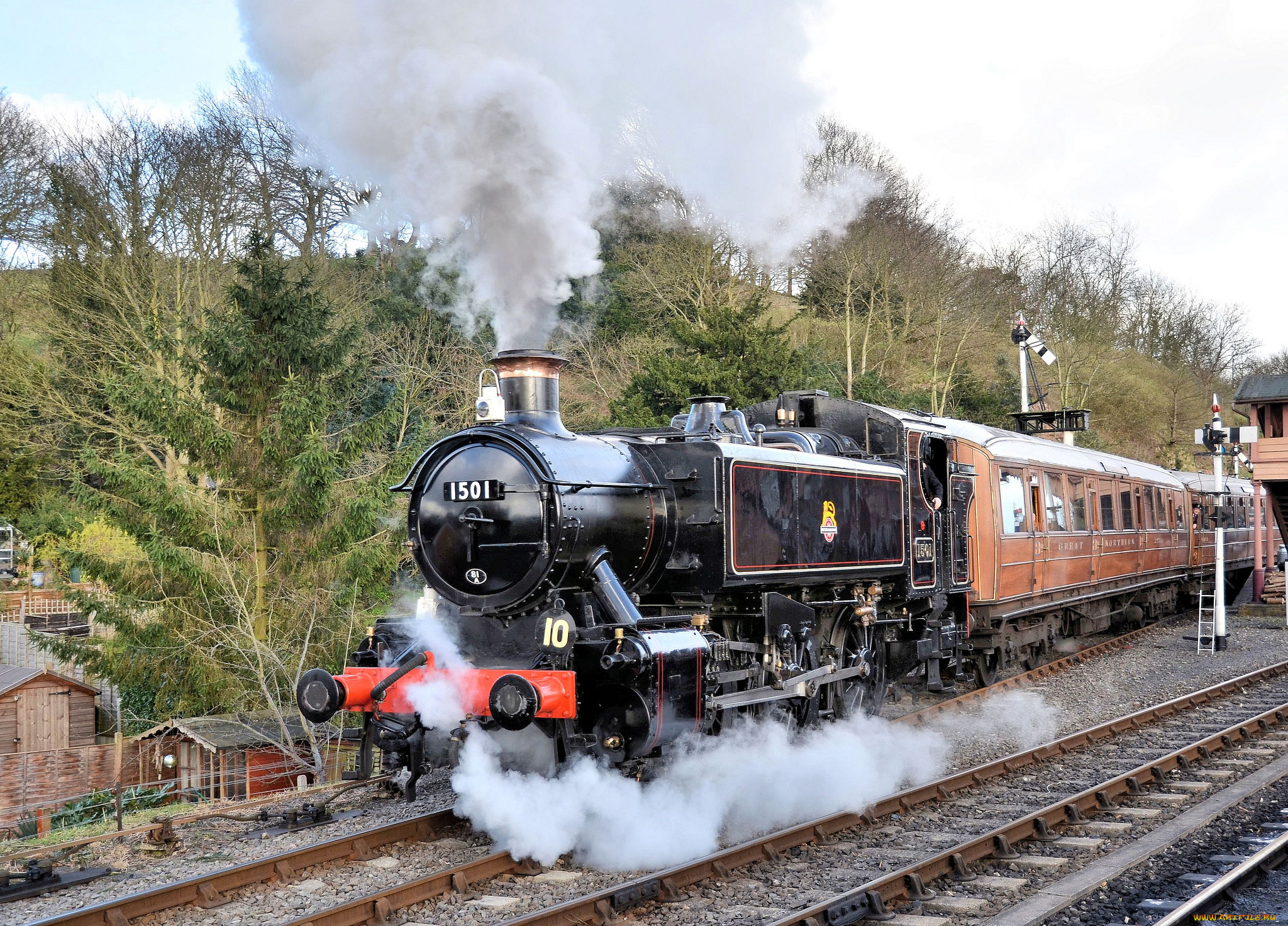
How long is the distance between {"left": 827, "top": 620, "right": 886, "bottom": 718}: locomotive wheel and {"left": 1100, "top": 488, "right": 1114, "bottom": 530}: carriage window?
7.82 meters

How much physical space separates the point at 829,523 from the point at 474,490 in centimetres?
294

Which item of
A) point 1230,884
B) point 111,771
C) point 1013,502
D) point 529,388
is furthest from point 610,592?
point 111,771

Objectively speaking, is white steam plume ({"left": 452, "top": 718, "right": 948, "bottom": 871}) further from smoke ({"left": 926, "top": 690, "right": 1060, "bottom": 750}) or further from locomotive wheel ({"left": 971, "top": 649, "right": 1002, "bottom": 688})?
locomotive wheel ({"left": 971, "top": 649, "right": 1002, "bottom": 688})

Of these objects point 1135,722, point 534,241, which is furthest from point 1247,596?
point 534,241

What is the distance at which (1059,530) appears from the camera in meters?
14.5

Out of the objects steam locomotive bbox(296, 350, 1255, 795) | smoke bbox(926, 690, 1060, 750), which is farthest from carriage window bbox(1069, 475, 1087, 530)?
steam locomotive bbox(296, 350, 1255, 795)

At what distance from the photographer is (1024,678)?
43.3 feet

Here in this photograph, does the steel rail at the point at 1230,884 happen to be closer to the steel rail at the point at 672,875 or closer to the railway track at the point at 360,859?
the steel rail at the point at 672,875

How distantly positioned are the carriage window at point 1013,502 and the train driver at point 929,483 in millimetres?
2268

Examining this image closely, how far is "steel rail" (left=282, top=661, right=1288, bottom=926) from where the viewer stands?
16.9ft

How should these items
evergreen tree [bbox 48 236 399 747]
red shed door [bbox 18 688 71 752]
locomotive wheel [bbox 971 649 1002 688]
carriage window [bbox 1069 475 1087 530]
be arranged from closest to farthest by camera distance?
locomotive wheel [bbox 971 649 1002 688] → evergreen tree [bbox 48 236 399 747] → carriage window [bbox 1069 475 1087 530] → red shed door [bbox 18 688 71 752]

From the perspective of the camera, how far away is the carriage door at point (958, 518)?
1059 cm

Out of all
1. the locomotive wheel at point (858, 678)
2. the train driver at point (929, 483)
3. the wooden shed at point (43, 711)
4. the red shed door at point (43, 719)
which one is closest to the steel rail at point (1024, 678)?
the locomotive wheel at point (858, 678)

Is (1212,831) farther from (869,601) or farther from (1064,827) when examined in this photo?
(869,601)
